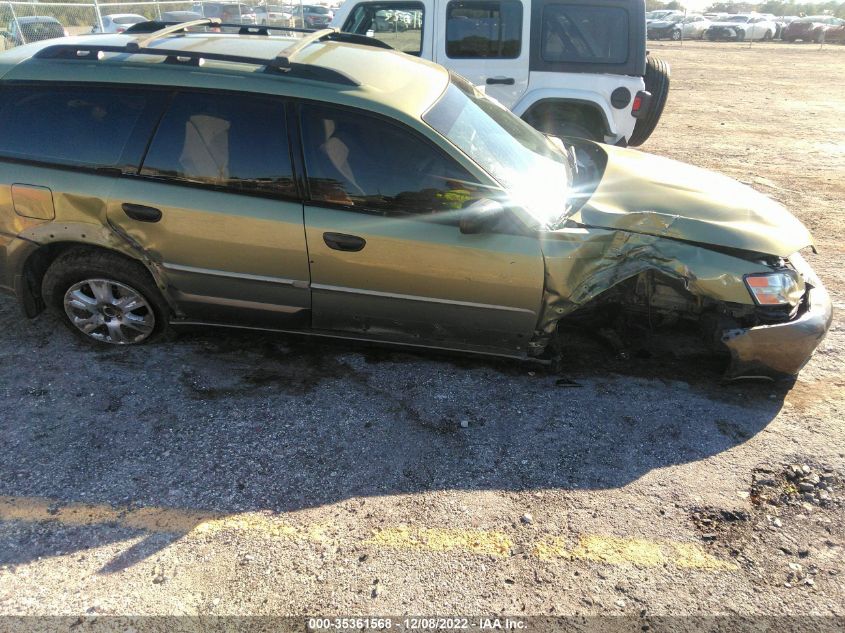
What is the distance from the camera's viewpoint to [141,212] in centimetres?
344

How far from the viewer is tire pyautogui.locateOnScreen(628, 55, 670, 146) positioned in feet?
22.4

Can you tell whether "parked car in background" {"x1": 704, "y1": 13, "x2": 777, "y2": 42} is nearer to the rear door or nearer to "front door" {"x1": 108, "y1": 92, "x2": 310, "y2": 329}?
the rear door

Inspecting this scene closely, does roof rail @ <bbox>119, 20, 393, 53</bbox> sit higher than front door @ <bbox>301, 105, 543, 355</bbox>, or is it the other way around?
roof rail @ <bbox>119, 20, 393, 53</bbox>

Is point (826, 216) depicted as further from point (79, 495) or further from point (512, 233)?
point (79, 495)

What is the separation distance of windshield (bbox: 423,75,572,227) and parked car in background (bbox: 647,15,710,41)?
33162mm

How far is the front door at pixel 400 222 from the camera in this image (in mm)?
3311

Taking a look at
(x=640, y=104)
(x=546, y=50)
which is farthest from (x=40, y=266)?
(x=640, y=104)

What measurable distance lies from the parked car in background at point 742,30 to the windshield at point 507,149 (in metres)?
35.8

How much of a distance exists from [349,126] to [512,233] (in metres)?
1.09

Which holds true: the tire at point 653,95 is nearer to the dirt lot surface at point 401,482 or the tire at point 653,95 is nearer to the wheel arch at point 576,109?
the wheel arch at point 576,109

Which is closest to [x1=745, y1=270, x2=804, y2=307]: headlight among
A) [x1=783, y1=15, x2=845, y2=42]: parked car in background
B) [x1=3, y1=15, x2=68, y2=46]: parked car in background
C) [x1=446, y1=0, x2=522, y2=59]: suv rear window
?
[x1=446, y1=0, x2=522, y2=59]: suv rear window

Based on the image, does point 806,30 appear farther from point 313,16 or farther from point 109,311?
point 109,311

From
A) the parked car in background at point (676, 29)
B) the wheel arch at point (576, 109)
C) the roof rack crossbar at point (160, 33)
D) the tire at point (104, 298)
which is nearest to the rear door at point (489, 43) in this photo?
the wheel arch at point (576, 109)

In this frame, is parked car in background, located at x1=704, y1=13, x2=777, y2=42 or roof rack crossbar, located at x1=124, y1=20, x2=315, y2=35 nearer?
roof rack crossbar, located at x1=124, y1=20, x2=315, y2=35
